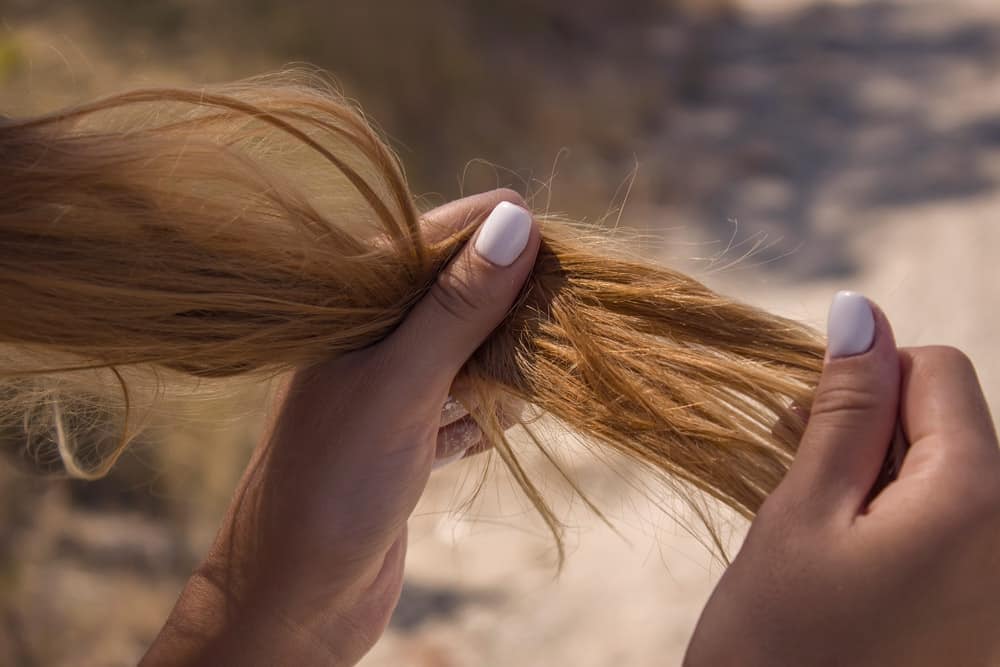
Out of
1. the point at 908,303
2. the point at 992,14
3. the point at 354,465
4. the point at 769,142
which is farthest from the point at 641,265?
the point at 992,14

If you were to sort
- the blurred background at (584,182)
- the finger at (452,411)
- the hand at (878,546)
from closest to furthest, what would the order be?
the hand at (878,546) < the finger at (452,411) < the blurred background at (584,182)

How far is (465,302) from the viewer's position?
50.1 inches

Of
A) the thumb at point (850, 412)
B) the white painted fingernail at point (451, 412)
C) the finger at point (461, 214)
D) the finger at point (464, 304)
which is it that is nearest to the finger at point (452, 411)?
the white painted fingernail at point (451, 412)

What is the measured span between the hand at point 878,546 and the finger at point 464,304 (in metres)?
0.42

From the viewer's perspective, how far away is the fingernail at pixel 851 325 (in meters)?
1.08

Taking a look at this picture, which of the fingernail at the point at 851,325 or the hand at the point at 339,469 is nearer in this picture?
the fingernail at the point at 851,325

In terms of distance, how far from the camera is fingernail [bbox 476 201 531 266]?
1.27m

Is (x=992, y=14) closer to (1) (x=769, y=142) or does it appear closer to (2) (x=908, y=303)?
(1) (x=769, y=142)

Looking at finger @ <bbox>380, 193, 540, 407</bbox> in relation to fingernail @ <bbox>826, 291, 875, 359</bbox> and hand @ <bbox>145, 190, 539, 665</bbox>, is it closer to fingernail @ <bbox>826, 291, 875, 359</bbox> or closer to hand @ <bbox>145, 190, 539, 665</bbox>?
hand @ <bbox>145, 190, 539, 665</bbox>

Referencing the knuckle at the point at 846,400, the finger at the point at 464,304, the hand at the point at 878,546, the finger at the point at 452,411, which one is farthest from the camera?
the finger at the point at 452,411

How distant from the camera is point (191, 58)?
5094mm

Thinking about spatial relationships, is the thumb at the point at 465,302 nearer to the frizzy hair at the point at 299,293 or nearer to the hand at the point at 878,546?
the frizzy hair at the point at 299,293

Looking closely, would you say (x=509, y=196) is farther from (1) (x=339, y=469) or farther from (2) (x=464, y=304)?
(1) (x=339, y=469)

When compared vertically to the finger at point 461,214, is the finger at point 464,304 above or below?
below
